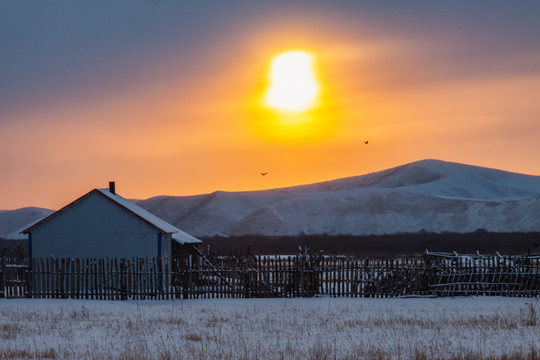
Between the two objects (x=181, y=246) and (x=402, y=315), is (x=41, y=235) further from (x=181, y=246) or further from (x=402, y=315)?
(x=402, y=315)

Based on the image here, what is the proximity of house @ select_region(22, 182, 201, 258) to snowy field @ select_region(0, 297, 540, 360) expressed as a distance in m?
5.96

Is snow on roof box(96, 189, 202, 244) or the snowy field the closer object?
the snowy field

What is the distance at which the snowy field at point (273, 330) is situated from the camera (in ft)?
47.2

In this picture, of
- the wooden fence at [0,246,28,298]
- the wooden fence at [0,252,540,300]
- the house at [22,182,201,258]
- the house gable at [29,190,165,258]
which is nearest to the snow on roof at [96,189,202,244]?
the house at [22,182,201,258]

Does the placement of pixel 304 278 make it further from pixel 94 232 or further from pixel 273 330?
pixel 273 330

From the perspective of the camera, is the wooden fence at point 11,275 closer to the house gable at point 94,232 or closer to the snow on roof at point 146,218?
the house gable at point 94,232

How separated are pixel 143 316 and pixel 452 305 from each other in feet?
35.1

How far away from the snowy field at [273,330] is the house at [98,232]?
5.96 metres

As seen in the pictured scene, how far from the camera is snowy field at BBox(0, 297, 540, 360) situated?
14391 millimetres

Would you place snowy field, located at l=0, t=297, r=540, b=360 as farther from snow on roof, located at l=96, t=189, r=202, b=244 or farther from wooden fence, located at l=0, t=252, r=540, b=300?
snow on roof, located at l=96, t=189, r=202, b=244

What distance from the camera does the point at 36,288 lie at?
3161cm

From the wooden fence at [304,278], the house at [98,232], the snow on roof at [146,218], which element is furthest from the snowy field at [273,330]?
the snow on roof at [146,218]

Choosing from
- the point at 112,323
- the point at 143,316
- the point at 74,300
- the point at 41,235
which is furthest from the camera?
the point at 41,235

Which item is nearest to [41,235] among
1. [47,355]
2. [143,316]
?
[143,316]
